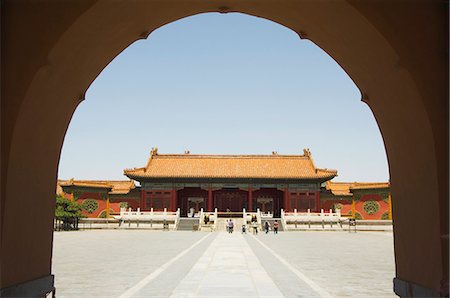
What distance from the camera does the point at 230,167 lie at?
44.6m

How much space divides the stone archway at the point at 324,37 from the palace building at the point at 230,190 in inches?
1455

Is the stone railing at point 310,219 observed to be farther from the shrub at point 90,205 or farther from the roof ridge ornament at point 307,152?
the shrub at point 90,205

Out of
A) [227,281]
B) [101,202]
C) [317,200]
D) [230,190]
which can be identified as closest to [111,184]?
[101,202]

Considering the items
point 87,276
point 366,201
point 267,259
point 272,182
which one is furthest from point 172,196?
point 87,276

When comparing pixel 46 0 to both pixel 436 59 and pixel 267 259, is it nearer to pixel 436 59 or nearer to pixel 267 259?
pixel 436 59

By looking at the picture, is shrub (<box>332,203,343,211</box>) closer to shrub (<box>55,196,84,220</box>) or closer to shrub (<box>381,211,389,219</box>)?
shrub (<box>381,211,389,219</box>)

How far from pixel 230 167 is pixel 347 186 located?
13850 millimetres

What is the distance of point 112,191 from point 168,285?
36765mm

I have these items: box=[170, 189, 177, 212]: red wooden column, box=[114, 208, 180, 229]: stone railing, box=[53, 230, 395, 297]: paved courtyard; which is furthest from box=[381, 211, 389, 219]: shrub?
box=[53, 230, 395, 297]: paved courtyard

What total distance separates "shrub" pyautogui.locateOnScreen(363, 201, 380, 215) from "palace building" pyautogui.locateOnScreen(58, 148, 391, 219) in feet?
0.30

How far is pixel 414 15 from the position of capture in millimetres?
4184

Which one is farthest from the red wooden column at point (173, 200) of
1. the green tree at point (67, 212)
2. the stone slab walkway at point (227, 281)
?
the stone slab walkway at point (227, 281)

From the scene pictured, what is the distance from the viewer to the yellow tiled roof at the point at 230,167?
4203cm

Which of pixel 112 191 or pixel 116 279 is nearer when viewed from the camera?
pixel 116 279
